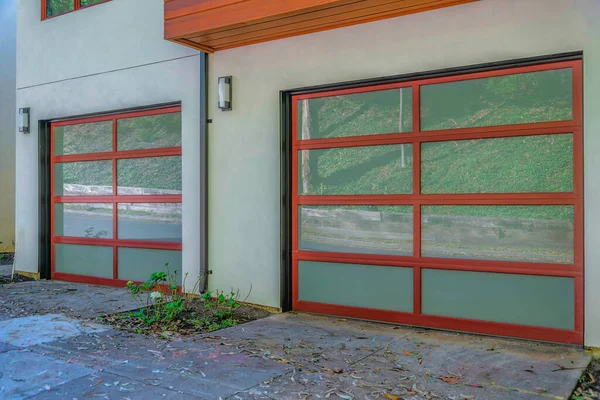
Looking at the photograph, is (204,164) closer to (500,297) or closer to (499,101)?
(499,101)

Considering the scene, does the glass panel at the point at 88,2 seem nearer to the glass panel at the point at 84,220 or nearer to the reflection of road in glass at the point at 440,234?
the glass panel at the point at 84,220

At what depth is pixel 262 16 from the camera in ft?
17.2

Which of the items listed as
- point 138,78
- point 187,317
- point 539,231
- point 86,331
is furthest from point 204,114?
point 539,231

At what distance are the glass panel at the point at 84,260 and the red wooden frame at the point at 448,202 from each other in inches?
128

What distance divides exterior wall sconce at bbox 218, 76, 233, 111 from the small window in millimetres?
2804

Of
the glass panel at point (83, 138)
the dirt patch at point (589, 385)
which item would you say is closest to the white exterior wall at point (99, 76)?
the glass panel at point (83, 138)

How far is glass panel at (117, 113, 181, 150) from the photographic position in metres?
7.12

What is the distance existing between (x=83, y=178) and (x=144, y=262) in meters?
1.76

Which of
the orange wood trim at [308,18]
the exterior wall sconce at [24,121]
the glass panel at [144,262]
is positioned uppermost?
the orange wood trim at [308,18]

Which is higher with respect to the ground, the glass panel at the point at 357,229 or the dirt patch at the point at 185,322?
the glass panel at the point at 357,229

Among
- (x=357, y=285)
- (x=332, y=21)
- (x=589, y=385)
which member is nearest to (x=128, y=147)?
(x=332, y=21)

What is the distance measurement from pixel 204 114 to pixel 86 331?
9.40 ft

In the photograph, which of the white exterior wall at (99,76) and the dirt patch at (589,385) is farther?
the white exterior wall at (99,76)

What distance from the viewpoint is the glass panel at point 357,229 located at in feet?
17.8
